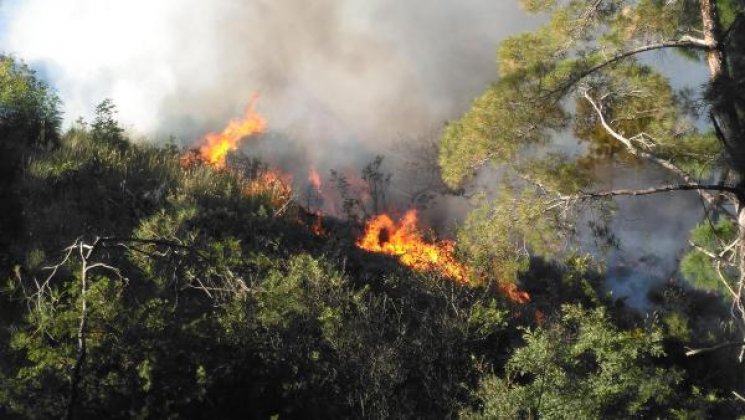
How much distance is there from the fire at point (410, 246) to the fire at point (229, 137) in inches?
193

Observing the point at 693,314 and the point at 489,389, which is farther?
the point at 693,314

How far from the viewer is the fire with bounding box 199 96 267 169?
69.4ft

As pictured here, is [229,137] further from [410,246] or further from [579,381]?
[579,381]

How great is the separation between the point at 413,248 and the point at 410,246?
1141 millimetres

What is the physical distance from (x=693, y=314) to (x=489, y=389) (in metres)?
14.9

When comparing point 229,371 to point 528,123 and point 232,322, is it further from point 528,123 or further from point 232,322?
point 528,123

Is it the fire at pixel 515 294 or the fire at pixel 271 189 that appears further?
the fire at pixel 271 189

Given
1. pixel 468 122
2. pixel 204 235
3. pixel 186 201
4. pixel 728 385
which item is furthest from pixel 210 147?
pixel 728 385

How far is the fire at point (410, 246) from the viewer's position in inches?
518

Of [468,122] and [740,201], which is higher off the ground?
[468,122]

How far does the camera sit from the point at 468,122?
9703 millimetres

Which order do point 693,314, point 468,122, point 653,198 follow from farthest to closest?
point 653,198 < point 693,314 < point 468,122

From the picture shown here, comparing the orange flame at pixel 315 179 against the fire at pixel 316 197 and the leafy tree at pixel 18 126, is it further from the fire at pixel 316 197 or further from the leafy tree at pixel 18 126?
the leafy tree at pixel 18 126

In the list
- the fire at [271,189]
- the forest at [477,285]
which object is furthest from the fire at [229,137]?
the forest at [477,285]
